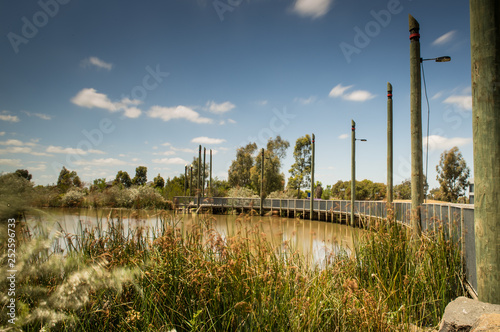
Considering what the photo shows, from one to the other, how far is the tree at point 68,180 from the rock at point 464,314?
383 centimetres

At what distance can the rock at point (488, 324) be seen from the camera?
1699mm

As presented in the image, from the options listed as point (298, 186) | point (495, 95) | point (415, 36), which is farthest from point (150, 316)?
point (298, 186)

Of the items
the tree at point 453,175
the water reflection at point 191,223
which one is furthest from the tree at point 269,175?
the water reflection at point 191,223

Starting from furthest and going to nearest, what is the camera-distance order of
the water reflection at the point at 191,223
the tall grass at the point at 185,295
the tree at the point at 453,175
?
1. the tree at the point at 453,175
2. the water reflection at the point at 191,223
3. the tall grass at the point at 185,295

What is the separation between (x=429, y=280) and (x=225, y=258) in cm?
218

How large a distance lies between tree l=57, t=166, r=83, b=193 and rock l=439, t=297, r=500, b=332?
12.6 feet

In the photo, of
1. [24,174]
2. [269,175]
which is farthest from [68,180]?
[269,175]

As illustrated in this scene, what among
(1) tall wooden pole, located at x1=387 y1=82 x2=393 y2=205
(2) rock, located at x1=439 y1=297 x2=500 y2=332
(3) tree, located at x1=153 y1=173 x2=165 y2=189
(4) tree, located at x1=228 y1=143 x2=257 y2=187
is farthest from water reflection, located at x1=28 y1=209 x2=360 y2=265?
(3) tree, located at x1=153 y1=173 x2=165 y2=189

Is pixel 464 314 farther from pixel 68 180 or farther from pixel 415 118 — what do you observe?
pixel 68 180

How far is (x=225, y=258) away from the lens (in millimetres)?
2734

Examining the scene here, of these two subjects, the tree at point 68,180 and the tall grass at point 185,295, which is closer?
the tall grass at point 185,295

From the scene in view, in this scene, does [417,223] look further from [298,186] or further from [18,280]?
[298,186]

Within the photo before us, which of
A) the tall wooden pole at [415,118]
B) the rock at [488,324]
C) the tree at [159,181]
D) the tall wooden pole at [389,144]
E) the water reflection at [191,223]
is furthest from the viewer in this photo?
the tree at [159,181]

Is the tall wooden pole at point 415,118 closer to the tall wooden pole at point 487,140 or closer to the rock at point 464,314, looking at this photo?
the tall wooden pole at point 487,140
